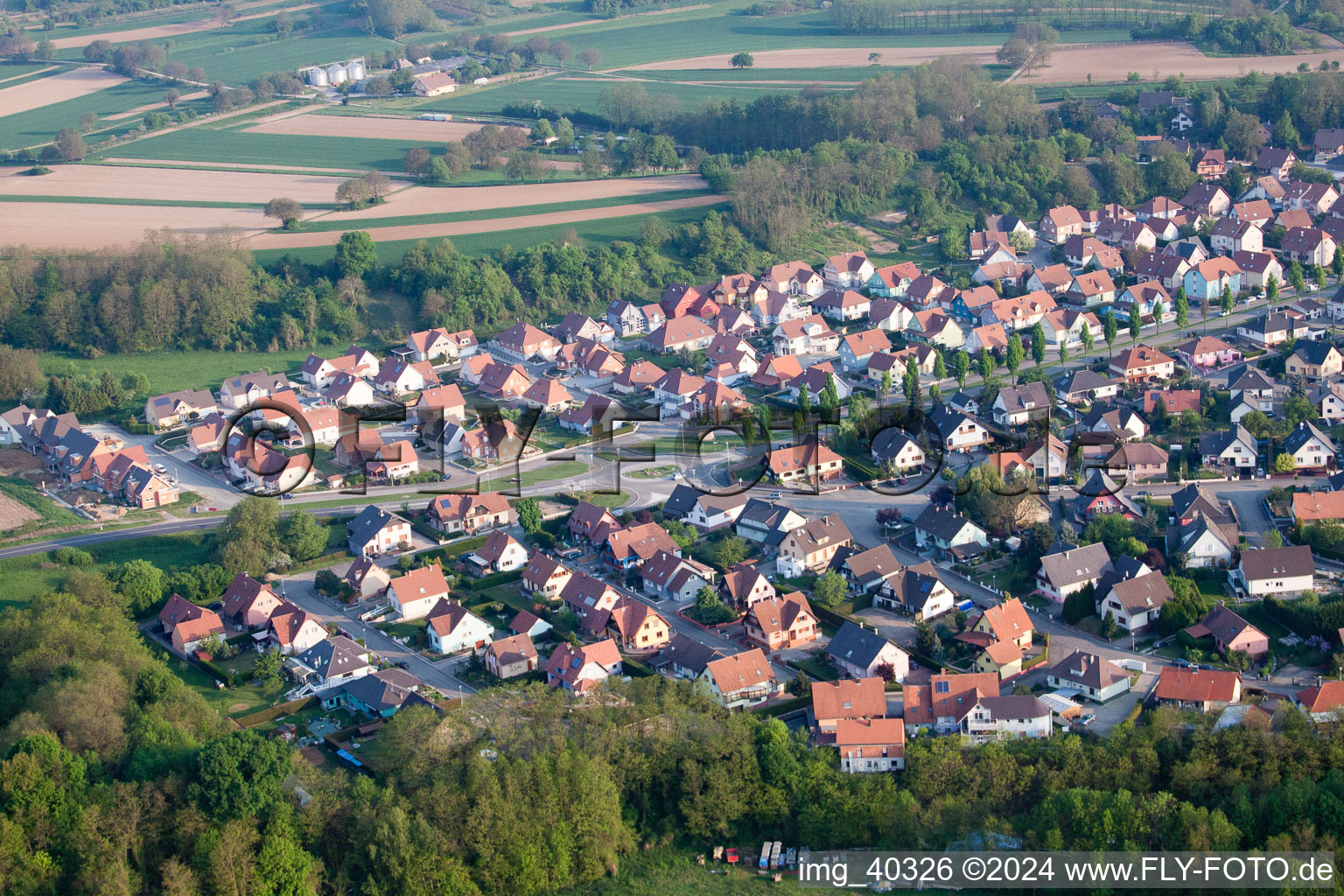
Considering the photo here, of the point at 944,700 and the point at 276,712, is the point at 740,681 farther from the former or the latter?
the point at 276,712

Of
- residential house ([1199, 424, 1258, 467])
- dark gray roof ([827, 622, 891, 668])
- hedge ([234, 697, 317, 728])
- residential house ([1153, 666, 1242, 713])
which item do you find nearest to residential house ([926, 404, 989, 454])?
residential house ([1199, 424, 1258, 467])

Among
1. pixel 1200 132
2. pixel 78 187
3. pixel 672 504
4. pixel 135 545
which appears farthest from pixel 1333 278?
pixel 78 187

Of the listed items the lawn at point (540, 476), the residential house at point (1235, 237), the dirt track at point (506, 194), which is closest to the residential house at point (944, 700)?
the lawn at point (540, 476)

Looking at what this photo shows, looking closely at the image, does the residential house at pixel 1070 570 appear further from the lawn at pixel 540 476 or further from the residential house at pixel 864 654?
the lawn at pixel 540 476

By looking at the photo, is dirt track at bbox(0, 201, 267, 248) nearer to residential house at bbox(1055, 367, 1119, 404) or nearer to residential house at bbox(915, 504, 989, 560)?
residential house at bbox(1055, 367, 1119, 404)

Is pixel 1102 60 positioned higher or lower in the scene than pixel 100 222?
higher

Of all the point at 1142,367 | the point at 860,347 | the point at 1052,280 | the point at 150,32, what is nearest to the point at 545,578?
the point at 860,347
